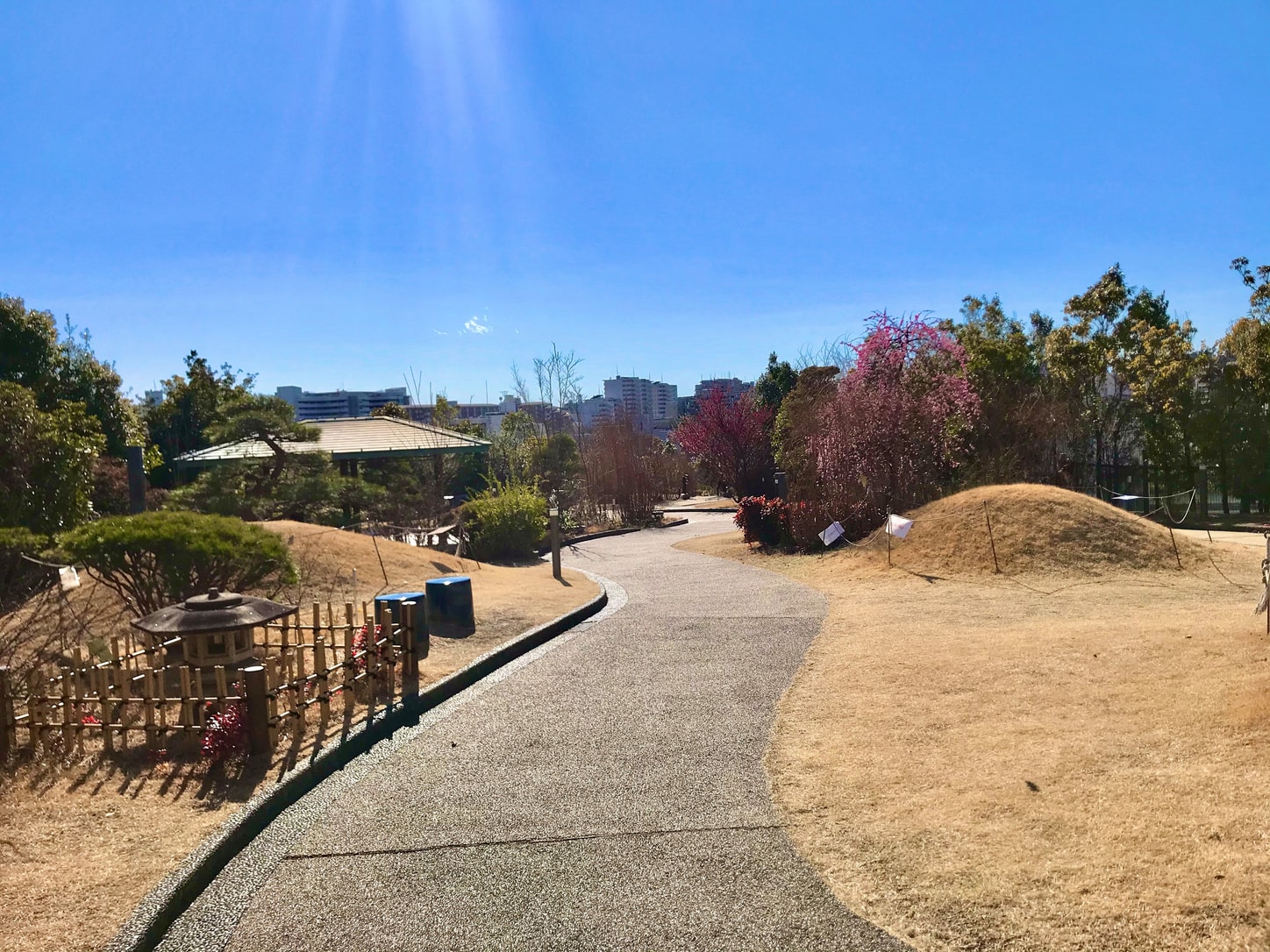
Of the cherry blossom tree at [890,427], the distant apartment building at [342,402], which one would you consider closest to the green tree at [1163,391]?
the cherry blossom tree at [890,427]

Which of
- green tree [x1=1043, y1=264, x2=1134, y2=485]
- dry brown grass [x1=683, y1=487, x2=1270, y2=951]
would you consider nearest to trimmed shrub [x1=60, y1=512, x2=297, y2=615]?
dry brown grass [x1=683, y1=487, x2=1270, y2=951]

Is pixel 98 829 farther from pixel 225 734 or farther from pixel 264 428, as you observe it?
pixel 264 428

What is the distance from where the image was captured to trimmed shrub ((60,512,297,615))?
7258mm

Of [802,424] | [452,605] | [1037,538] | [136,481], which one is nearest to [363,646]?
[452,605]

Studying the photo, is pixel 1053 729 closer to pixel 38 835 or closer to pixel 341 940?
pixel 341 940

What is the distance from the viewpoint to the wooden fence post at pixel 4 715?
4859 mm

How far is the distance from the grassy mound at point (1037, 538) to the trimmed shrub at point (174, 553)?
9.47 metres

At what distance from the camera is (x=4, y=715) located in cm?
489

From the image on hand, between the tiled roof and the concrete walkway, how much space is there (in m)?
14.8

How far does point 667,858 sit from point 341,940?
134cm

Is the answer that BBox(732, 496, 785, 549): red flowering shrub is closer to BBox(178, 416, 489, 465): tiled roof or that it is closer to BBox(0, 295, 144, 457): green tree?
BBox(178, 416, 489, 465): tiled roof

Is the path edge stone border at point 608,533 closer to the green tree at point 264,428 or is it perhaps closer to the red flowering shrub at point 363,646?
the green tree at point 264,428

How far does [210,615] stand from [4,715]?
1282 millimetres

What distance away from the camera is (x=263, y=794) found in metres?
4.43
